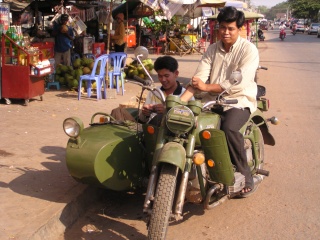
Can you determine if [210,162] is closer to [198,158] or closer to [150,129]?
[198,158]

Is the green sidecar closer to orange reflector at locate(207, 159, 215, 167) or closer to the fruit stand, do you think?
orange reflector at locate(207, 159, 215, 167)

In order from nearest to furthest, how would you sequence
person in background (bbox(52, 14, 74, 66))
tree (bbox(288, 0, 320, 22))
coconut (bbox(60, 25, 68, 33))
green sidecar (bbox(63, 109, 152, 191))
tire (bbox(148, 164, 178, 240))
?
tire (bbox(148, 164, 178, 240)) < green sidecar (bbox(63, 109, 152, 191)) < coconut (bbox(60, 25, 68, 33)) < person in background (bbox(52, 14, 74, 66)) < tree (bbox(288, 0, 320, 22))

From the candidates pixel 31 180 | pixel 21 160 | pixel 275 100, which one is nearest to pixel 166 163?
pixel 31 180

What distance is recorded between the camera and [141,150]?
4.26 metres

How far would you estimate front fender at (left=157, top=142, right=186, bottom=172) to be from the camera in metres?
3.35

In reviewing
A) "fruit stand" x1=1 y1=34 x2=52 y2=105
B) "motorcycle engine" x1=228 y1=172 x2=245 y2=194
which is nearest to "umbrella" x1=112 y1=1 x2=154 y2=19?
"fruit stand" x1=1 y1=34 x2=52 y2=105

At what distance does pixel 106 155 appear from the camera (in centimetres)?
393

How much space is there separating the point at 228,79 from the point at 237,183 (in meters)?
0.99

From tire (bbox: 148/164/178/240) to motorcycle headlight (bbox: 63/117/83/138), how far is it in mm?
959

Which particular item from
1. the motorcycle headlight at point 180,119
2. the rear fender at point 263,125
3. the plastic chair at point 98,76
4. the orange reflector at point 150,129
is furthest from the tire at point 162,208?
the plastic chair at point 98,76

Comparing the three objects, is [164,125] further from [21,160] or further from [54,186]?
[21,160]

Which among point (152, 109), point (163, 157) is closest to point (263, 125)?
point (152, 109)

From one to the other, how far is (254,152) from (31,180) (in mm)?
2396

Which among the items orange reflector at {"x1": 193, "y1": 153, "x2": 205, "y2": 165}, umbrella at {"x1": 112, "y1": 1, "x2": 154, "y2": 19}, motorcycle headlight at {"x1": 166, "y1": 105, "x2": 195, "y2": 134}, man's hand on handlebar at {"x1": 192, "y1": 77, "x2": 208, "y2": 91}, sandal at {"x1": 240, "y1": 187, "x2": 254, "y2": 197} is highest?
umbrella at {"x1": 112, "y1": 1, "x2": 154, "y2": 19}
